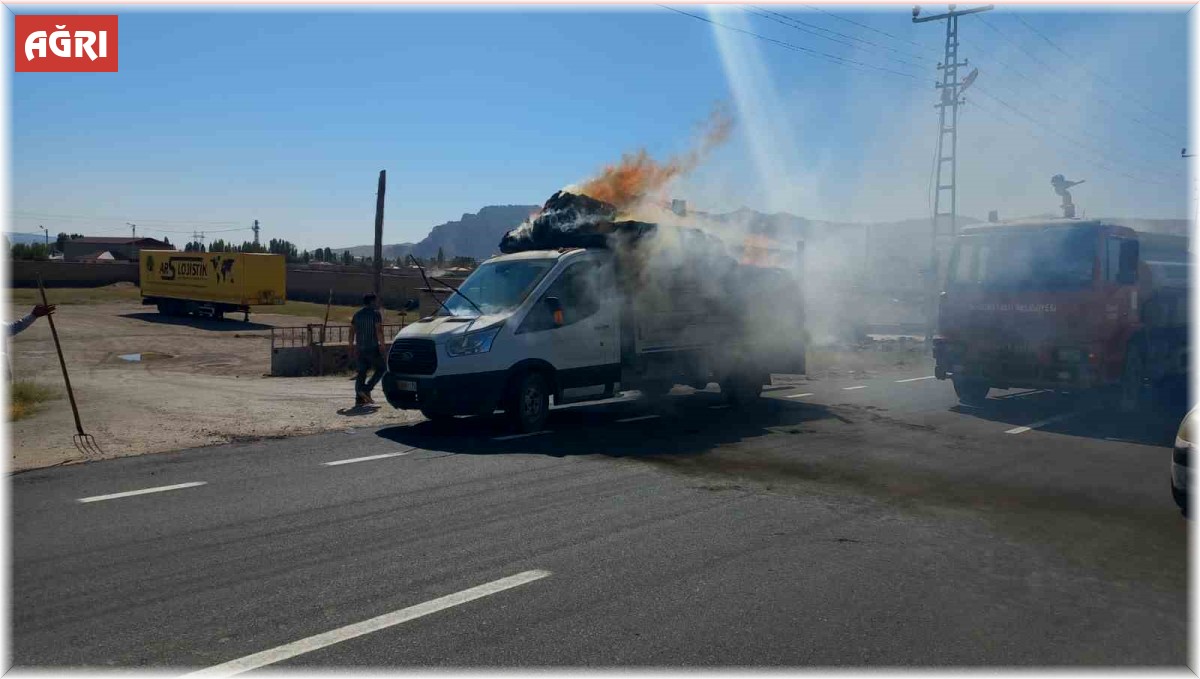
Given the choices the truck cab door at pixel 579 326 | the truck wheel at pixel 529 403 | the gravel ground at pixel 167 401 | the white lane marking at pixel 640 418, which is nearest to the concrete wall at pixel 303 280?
the gravel ground at pixel 167 401

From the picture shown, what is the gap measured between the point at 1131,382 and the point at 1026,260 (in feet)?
8.07

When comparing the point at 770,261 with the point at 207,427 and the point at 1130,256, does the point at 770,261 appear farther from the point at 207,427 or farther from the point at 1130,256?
the point at 207,427

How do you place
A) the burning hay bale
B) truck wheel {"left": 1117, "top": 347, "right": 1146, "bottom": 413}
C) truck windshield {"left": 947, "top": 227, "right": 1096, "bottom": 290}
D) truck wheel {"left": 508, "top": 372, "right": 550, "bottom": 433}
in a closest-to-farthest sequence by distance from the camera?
truck wheel {"left": 508, "top": 372, "right": 550, "bottom": 433} < the burning hay bale < truck windshield {"left": 947, "top": 227, "right": 1096, "bottom": 290} < truck wheel {"left": 1117, "top": 347, "right": 1146, "bottom": 413}

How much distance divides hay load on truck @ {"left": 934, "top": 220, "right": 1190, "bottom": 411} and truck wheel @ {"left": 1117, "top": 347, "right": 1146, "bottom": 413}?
15mm

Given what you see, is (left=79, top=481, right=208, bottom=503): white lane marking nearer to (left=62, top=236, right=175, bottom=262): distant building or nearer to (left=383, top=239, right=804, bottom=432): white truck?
(left=383, top=239, right=804, bottom=432): white truck

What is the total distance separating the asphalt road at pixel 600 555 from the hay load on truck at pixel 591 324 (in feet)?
2.79

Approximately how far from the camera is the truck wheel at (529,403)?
1130cm

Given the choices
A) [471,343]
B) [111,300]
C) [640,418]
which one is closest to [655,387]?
[640,418]

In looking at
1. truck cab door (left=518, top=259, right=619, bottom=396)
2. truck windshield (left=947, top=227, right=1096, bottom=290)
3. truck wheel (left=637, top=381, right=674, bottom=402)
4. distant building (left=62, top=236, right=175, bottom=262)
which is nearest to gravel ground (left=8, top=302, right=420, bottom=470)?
truck cab door (left=518, top=259, right=619, bottom=396)

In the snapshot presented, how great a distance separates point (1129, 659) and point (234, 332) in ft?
118

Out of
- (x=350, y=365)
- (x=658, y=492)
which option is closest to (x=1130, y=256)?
(x=658, y=492)

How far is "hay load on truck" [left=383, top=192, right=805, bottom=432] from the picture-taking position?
1115 cm

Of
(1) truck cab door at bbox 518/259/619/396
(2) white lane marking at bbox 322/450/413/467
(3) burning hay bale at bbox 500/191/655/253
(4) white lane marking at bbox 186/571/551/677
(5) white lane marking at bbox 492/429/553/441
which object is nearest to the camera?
(4) white lane marking at bbox 186/571/551/677

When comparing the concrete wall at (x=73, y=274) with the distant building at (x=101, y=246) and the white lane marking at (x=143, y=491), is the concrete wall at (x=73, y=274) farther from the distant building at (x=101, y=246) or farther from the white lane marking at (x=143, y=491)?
the white lane marking at (x=143, y=491)
